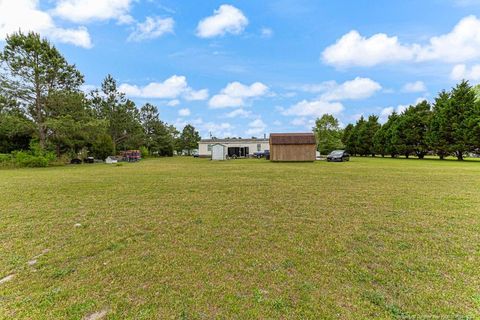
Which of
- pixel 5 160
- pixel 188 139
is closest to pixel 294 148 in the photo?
pixel 5 160

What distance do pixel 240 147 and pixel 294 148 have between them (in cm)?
1612

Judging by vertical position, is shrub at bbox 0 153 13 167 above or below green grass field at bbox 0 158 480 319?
above

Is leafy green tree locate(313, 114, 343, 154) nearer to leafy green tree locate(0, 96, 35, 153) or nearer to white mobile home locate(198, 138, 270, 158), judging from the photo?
white mobile home locate(198, 138, 270, 158)

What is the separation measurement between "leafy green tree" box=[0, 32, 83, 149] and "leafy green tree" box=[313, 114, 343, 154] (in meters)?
35.6

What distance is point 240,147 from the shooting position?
3925 cm

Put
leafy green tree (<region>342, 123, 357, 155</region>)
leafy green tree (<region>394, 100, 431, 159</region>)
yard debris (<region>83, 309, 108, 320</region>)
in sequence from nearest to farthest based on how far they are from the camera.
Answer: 1. yard debris (<region>83, 309, 108, 320</region>)
2. leafy green tree (<region>394, 100, 431, 159</region>)
3. leafy green tree (<region>342, 123, 357, 155</region>)

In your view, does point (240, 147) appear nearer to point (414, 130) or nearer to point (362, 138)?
point (362, 138)

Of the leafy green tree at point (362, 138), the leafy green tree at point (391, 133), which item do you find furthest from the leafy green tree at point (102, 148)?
Result: the leafy green tree at point (362, 138)

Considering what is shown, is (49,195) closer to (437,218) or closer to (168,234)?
(168,234)

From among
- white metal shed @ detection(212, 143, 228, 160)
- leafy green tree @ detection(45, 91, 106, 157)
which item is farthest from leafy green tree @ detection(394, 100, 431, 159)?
leafy green tree @ detection(45, 91, 106, 157)

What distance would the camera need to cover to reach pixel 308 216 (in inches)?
196

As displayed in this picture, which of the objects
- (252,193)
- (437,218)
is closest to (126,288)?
(252,193)

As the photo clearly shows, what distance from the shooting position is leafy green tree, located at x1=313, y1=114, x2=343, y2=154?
39.0m

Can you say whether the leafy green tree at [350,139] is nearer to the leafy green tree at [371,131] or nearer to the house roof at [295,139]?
the leafy green tree at [371,131]
